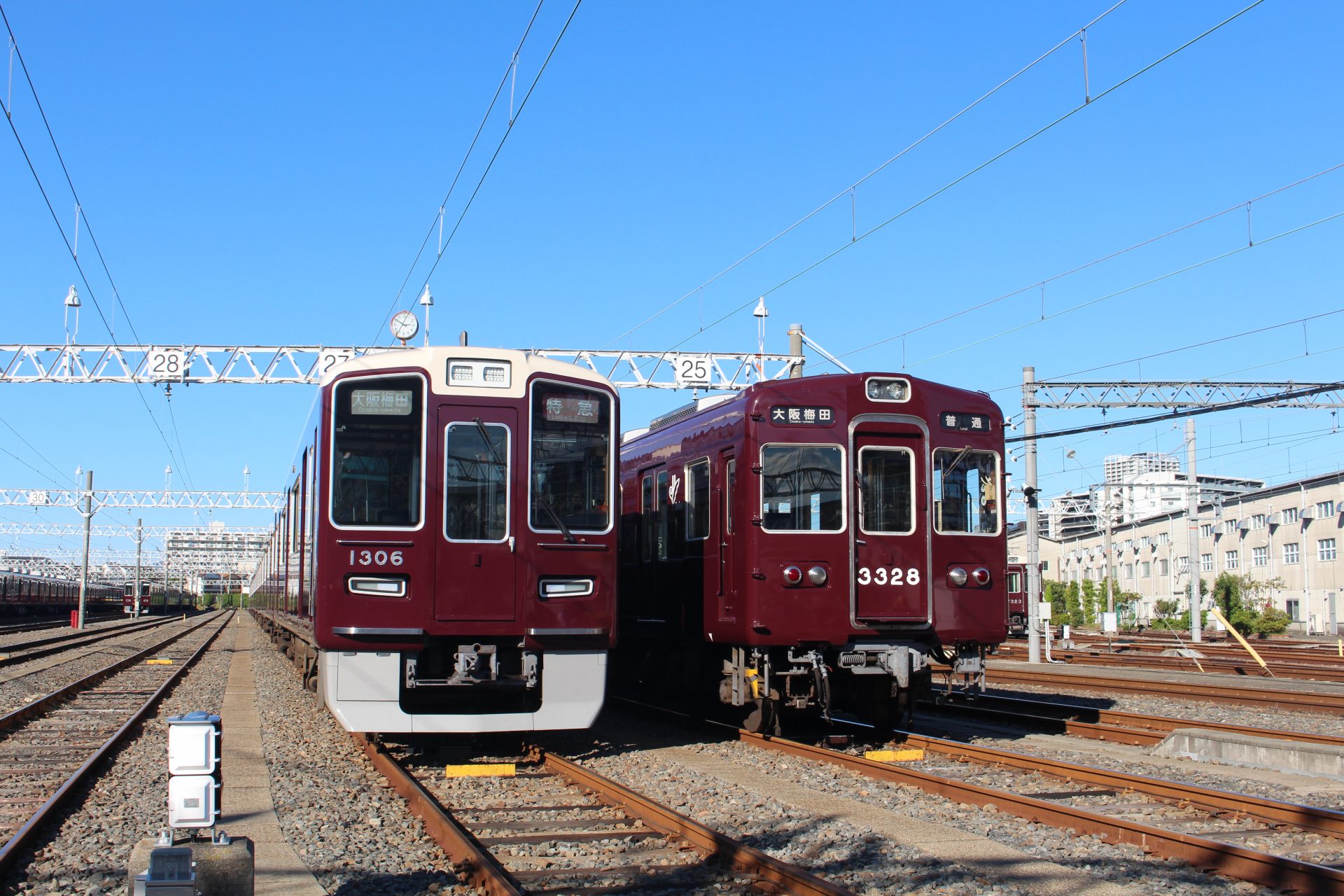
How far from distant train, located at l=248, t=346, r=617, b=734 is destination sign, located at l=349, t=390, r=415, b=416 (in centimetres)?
1

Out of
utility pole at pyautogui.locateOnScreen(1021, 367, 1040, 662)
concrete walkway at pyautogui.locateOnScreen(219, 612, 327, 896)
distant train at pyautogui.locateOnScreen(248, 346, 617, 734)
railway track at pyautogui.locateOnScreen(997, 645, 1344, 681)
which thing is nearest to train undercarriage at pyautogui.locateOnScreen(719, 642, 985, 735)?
distant train at pyautogui.locateOnScreen(248, 346, 617, 734)

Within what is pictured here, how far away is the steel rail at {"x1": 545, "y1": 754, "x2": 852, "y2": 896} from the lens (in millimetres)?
5832

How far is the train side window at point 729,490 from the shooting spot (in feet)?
37.3

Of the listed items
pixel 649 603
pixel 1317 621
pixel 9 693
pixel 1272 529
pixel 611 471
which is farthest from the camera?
pixel 1272 529

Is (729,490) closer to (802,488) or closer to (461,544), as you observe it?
(802,488)

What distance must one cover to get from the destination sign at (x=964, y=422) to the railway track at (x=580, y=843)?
4620 millimetres

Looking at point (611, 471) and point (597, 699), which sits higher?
point (611, 471)

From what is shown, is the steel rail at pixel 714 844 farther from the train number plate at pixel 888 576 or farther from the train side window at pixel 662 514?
the train side window at pixel 662 514

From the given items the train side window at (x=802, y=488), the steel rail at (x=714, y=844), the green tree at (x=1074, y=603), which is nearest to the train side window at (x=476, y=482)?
the steel rail at (x=714, y=844)

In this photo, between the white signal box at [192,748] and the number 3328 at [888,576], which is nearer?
the white signal box at [192,748]

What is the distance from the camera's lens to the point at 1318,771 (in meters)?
9.93

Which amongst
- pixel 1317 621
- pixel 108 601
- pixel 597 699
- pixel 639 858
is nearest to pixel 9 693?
pixel 597 699

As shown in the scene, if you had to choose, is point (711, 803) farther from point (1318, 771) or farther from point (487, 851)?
point (1318, 771)

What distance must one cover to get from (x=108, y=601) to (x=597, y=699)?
80.2 meters
